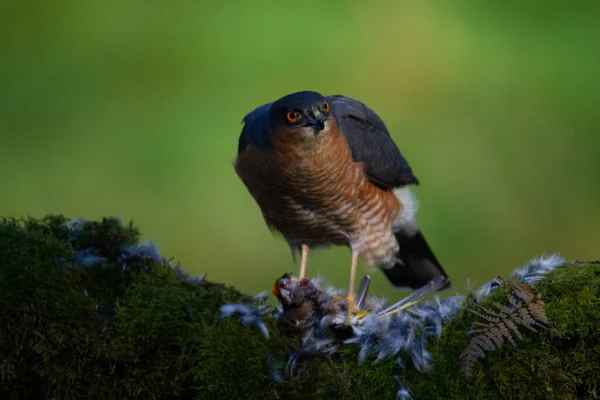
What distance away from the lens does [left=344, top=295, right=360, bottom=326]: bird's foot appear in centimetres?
284

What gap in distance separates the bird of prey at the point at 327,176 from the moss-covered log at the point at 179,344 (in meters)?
1.25

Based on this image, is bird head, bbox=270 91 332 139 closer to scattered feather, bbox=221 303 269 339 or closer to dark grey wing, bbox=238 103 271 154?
dark grey wing, bbox=238 103 271 154

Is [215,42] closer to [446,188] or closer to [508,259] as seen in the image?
[446,188]

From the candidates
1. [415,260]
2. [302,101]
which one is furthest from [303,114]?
[415,260]

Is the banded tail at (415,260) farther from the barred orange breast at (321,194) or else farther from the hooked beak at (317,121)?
the hooked beak at (317,121)

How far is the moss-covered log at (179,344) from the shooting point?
2.54m

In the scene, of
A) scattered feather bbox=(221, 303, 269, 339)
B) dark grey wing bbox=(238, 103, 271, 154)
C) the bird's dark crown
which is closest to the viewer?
scattered feather bbox=(221, 303, 269, 339)

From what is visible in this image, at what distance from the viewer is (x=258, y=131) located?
4.45 meters

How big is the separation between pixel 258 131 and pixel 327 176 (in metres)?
0.41

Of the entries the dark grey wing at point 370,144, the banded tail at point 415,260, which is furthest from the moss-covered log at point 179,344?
the banded tail at point 415,260

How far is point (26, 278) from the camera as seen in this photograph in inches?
115

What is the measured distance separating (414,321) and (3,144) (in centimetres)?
610

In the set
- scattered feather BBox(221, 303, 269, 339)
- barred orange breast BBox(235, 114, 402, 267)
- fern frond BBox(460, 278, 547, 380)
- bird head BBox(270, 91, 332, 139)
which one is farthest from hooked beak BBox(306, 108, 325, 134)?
fern frond BBox(460, 278, 547, 380)

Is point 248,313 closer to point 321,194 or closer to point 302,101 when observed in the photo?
point 302,101
